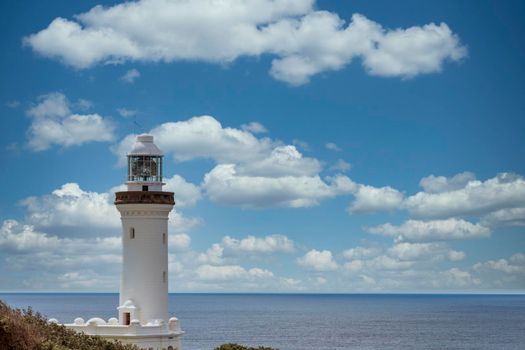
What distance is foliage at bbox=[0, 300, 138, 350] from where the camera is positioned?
922 inches

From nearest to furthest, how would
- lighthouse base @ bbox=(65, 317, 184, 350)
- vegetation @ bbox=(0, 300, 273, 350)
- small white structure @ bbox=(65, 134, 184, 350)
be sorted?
vegetation @ bbox=(0, 300, 273, 350)
lighthouse base @ bbox=(65, 317, 184, 350)
small white structure @ bbox=(65, 134, 184, 350)

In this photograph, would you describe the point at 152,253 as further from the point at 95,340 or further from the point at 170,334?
the point at 95,340

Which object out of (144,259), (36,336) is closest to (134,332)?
(144,259)

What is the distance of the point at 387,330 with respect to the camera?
122875 mm

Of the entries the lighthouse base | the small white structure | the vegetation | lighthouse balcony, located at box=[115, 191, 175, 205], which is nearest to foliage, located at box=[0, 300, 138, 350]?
the vegetation

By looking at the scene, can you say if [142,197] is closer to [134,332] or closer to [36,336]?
[134,332]

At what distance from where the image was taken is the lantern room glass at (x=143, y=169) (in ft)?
125

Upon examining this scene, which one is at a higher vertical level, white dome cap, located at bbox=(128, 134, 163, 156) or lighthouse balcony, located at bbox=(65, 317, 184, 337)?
white dome cap, located at bbox=(128, 134, 163, 156)

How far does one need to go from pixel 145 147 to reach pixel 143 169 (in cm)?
91

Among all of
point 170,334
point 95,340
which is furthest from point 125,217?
point 95,340

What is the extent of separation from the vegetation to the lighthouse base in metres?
3.97

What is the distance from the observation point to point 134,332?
35.6 m

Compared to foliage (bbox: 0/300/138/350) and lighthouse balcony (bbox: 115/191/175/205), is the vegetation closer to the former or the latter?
foliage (bbox: 0/300/138/350)

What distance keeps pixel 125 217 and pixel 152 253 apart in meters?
1.82
